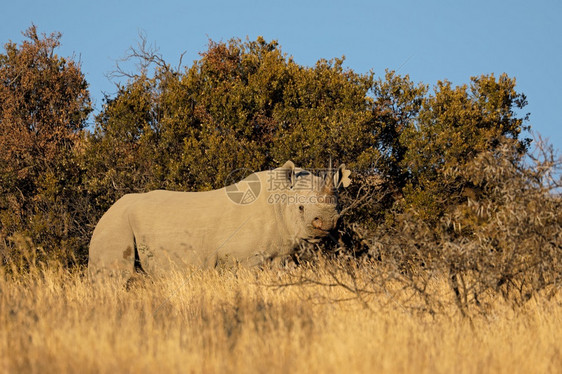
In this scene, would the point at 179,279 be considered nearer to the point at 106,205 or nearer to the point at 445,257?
the point at 445,257

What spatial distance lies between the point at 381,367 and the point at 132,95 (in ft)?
43.9

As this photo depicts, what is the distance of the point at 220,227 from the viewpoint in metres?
10.9

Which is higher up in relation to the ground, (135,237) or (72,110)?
(72,110)

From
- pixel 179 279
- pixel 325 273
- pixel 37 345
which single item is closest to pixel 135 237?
pixel 179 279

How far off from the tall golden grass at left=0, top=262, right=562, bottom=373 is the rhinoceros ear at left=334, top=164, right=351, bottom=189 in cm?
316

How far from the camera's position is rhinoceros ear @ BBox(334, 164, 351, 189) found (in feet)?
38.4

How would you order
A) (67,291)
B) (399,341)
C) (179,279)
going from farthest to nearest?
(179,279) < (67,291) < (399,341)

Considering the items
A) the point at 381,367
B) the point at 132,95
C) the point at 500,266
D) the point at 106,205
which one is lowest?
the point at 381,367

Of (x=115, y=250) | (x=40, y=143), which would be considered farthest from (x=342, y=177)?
(x=40, y=143)

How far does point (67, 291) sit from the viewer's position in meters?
9.09

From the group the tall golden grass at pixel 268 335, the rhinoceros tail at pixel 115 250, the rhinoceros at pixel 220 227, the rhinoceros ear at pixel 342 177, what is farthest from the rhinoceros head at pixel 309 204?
the rhinoceros tail at pixel 115 250

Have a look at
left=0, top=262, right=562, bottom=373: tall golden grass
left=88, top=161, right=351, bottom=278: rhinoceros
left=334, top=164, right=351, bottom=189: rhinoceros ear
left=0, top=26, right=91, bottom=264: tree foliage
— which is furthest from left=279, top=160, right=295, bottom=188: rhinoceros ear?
left=0, top=26, right=91, bottom=264: tree foliage

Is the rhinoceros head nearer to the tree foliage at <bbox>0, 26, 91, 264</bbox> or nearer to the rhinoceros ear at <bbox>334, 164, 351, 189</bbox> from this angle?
the rhinoceros ear at <bbox>334, 164, 351, 189</bbox>

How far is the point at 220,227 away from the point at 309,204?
157 cm
